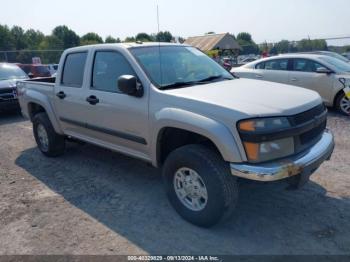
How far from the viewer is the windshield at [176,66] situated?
13.1ft

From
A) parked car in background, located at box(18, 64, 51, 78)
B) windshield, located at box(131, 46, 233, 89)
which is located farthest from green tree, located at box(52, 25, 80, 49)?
windshield, located at box(131, 46, 233, 89)

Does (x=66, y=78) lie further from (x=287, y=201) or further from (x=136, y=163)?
(x=287, y=201)

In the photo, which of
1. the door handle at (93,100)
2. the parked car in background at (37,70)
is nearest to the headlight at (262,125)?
the door handle at (93,100)

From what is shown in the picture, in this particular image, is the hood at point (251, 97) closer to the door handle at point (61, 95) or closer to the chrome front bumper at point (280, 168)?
the chrome front bumper at point (280, 168)

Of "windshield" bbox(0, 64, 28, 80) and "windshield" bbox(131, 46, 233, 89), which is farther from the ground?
"windshield" bbox(131, 46, 233, 89)

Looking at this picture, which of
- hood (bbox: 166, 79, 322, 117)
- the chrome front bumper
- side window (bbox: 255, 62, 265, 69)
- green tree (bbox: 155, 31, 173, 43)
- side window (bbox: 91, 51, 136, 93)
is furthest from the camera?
side window (bbox: 255, 62, 265, 69)

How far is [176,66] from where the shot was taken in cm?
428

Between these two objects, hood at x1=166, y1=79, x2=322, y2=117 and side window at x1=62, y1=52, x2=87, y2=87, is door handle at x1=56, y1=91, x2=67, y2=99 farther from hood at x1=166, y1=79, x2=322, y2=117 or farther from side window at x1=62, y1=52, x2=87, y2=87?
hood at x1=166, y1=79, x2=322, y2=117

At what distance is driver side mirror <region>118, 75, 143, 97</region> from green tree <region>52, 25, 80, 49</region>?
6456cm

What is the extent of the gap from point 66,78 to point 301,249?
156 inches

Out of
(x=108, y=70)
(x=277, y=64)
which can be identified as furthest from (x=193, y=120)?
(x=277, y=64)

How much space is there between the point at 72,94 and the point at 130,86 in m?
1.56

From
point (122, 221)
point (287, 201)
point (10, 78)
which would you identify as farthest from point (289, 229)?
point (10, 78)

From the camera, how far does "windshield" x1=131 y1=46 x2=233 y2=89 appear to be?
400 cm
